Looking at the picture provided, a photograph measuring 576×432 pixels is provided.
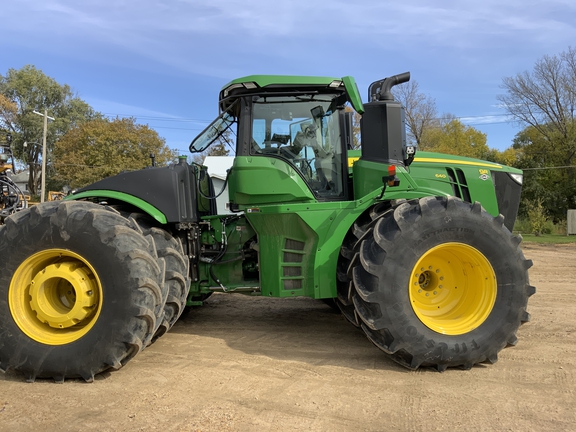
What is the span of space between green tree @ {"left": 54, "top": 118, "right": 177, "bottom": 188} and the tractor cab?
3122cm

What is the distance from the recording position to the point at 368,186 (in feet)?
14.2

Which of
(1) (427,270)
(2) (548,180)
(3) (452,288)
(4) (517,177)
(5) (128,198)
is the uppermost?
(2) (548,180)

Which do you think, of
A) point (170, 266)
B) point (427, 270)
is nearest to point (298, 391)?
point (427, 270)

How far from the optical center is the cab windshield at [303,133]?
14.3ft

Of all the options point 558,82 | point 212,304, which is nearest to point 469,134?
point 558,82

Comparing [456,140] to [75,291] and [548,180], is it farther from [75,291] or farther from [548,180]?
[75,291]

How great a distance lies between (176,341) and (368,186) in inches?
99.4

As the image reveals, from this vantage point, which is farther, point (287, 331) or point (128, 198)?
point (287, 331)

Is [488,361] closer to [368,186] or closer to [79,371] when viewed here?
[368,186]

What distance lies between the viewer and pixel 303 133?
4.41 m

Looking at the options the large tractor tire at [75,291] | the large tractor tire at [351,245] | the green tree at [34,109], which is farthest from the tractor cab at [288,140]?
the green tree at [34,109]

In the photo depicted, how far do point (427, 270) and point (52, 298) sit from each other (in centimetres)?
329

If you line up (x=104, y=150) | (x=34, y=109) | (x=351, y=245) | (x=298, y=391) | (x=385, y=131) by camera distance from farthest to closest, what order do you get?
(x=34, y=109)
(x=104, y=150)
(x=385, y=131)
(x=351, y=245)
(x=298, y=391)

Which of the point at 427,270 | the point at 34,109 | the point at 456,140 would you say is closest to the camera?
the point at 427,270
